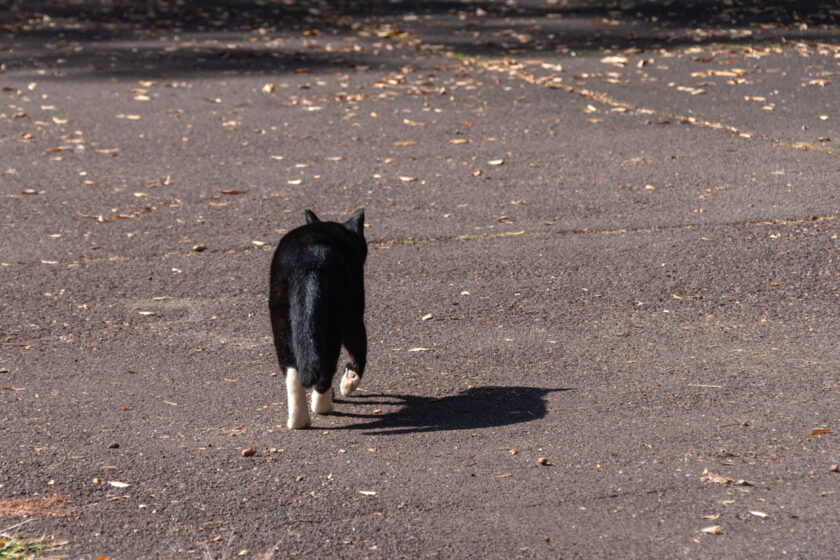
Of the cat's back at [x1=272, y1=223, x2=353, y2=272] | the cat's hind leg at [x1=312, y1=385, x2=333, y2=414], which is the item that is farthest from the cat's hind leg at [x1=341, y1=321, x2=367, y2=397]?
the cat's back at [x1=272, y1=223, x2=353, y2=272]

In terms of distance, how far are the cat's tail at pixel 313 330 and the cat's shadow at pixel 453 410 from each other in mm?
394

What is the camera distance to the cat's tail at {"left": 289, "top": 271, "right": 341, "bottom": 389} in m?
4.59

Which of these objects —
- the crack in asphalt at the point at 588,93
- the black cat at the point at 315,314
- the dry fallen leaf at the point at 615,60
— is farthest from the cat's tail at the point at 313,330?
the dry fallen leaf at the point at 615,60

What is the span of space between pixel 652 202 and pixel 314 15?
38.6 ft

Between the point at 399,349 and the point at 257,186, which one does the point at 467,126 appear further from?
the point at 399,349

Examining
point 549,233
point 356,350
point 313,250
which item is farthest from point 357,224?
point 549,233

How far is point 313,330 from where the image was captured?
4598 mm

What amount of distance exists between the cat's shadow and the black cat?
7.5 inches

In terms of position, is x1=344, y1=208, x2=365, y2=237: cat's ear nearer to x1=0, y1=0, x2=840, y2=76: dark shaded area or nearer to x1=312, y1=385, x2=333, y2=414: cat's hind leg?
x1=312, y1=385, x2=333, y2=414: cat's hind leg

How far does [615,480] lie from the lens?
167 inches

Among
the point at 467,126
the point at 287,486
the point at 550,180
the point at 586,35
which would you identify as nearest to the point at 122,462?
the point at 287,486

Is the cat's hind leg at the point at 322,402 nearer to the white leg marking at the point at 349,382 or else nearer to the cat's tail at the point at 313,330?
the white leg marking at the point at 349,382

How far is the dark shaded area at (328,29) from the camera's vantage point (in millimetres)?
14781

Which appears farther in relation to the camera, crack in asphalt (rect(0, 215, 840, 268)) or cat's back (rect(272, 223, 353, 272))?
crack in asphalt (rect(0, 215, 840, 268))
